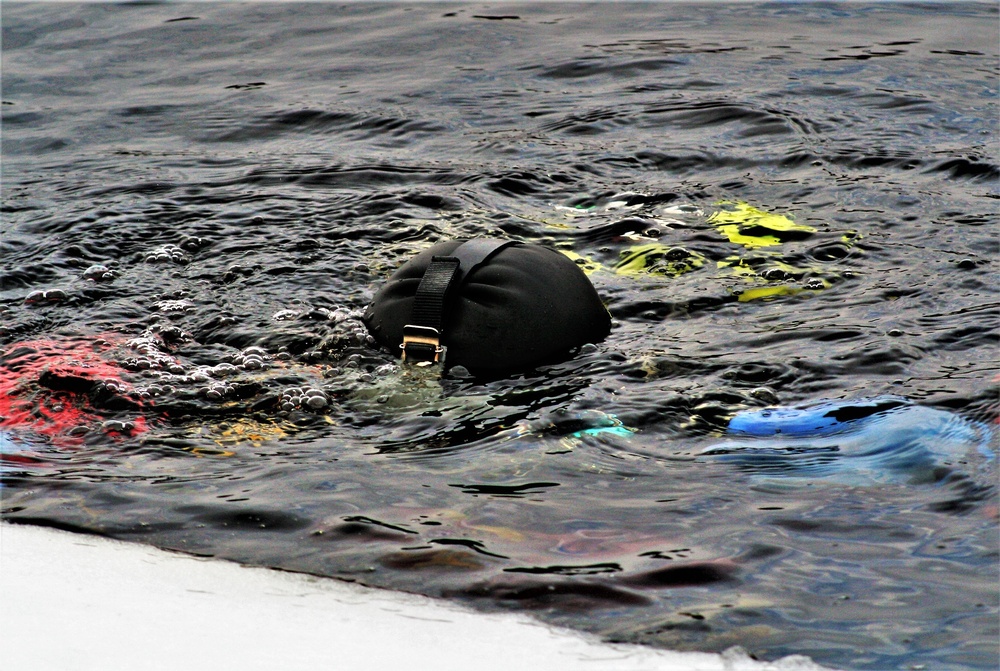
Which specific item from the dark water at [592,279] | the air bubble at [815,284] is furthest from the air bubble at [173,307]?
the air bubble at [815,284]

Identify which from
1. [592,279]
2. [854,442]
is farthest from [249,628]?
[592,279]

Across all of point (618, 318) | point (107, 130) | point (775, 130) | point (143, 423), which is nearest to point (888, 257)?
point (618, 318)

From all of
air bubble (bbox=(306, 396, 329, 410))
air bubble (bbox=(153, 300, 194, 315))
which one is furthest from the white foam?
air bubble (bbox=(153, 300, 194, 315))

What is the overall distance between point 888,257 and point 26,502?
351 centimetres

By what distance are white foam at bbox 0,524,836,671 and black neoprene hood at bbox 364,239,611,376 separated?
49.0 inches

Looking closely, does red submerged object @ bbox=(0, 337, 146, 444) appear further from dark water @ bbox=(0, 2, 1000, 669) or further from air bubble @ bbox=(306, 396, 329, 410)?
air bubble @ bbox=(306, 396, 329, 410)

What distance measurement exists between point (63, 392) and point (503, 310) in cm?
151

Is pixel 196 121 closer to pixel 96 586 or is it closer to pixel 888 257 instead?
pixel 888 257

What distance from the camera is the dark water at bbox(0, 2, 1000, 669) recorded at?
7.99 feet

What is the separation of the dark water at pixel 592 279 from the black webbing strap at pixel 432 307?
103 millimetres

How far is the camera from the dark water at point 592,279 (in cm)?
244

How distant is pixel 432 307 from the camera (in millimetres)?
3408

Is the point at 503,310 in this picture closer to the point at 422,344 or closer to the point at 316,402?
the point at 422,344

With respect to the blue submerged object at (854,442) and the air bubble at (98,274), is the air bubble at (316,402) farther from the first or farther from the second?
the air bubble at (98,274)
